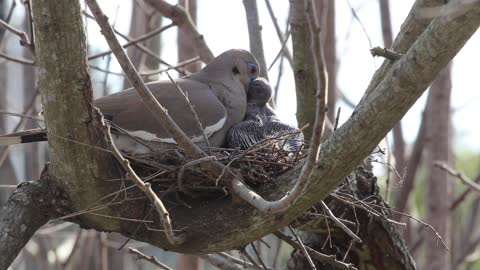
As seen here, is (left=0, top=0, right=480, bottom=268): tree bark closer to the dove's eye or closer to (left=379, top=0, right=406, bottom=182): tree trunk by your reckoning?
the dove's eye

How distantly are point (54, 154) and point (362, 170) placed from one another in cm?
149

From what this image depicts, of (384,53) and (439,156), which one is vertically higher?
(384,53)

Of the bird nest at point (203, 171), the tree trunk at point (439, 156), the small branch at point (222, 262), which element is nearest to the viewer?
the bird nest at point (203, 171)

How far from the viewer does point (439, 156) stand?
4883mm

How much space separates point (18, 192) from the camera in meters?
3.24

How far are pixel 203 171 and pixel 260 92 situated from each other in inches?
55.8

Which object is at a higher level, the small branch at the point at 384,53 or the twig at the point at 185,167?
the small branch at the point at 384,53

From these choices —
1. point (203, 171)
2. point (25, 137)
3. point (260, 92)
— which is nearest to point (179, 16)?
point (260, 92)

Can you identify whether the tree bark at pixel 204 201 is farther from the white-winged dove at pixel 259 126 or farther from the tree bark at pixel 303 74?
the tree bark at pixel 303 74

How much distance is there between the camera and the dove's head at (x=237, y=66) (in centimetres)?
464

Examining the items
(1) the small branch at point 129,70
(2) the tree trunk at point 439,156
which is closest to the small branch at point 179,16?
(2) the tree trunk at point 439,156

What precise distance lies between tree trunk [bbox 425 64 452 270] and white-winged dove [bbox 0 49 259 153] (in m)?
1.08

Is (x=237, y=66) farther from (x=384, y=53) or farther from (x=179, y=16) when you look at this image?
(x=384, y=53)

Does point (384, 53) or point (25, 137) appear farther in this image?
point (25, 137)
